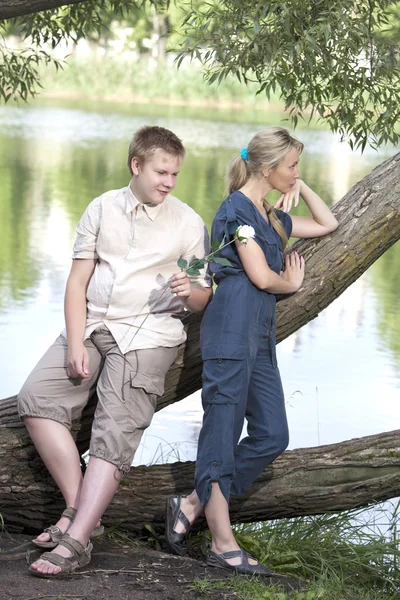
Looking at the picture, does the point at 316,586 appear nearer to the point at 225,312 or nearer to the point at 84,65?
the point at 225,312

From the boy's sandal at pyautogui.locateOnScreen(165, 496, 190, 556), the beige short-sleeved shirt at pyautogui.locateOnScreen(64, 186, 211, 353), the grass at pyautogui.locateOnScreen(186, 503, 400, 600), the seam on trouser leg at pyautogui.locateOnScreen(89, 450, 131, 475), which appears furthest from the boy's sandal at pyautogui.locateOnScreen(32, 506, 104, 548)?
the grass at pyautogui.locateOnScreen(186, 503, 400, 600)

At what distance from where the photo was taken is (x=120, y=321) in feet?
12.0

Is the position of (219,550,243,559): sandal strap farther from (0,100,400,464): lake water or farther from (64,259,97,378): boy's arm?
(0,100,400,464): lake water

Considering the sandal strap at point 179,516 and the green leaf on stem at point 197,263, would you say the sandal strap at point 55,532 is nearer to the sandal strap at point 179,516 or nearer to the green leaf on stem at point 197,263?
the sandal strap at point 179,516

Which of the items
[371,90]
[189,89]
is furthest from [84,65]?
[371,90]

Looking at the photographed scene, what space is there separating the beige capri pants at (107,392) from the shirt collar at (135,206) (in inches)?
17.9

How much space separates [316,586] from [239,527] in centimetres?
81

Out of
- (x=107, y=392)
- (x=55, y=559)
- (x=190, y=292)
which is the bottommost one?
(x=55, y=559)

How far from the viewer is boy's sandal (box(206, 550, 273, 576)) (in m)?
3.56

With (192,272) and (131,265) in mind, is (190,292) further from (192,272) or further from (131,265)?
(131,265)

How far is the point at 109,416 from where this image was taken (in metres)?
3.53

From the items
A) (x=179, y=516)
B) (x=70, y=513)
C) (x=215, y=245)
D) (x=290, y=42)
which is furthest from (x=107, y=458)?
(x=290, y=42)

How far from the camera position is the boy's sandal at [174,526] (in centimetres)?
378

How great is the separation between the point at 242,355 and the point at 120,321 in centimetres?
47
